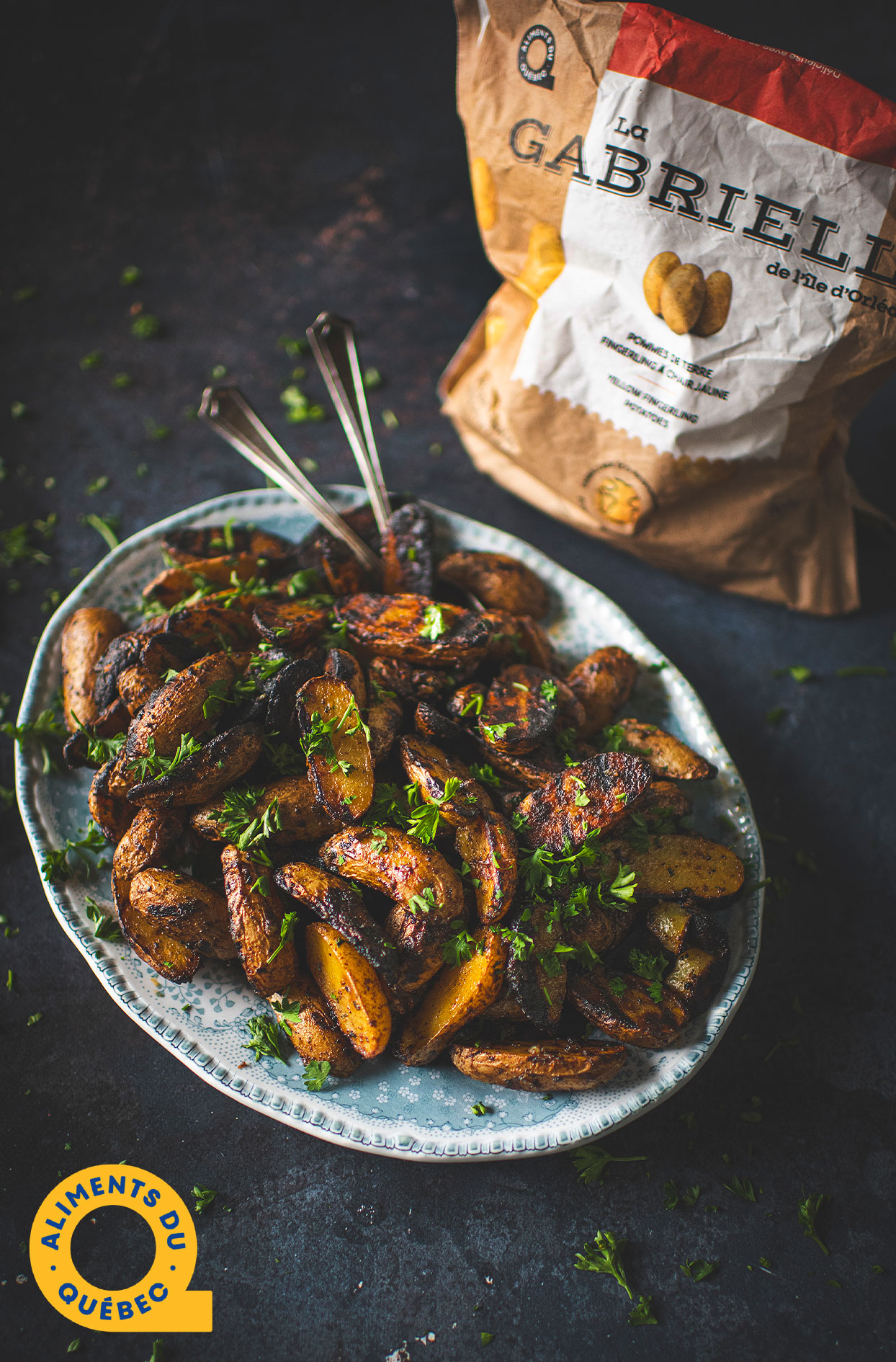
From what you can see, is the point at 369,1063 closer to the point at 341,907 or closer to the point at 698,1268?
the point at 341,907

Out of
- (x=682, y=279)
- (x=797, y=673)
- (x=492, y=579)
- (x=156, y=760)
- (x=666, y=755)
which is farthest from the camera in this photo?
(x=797, y=673)

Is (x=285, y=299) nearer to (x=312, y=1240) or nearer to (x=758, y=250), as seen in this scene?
(x=758, y=250)

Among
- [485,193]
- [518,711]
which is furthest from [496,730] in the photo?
[485,193]

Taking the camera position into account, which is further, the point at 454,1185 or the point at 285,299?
the point at 285,299

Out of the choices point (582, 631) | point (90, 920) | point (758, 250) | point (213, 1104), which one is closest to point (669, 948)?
point (582, 631)

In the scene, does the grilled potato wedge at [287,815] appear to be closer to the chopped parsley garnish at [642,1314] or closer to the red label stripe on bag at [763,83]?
the chopped parsley garnish at [642,1314]

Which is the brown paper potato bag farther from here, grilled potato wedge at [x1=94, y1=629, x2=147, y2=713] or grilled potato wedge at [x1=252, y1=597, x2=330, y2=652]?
grilled potato wedge at [x1=94, y1=629, x2=147, y2=713]

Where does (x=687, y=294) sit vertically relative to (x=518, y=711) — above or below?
above
